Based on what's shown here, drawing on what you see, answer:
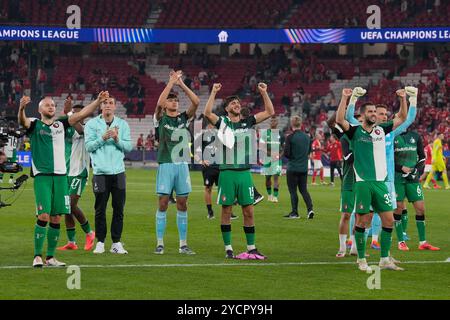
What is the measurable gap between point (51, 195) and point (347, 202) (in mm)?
4919

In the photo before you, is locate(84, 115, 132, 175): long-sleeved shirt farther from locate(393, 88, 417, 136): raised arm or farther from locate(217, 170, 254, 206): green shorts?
locate(393, 88, 417, 136): raised arm

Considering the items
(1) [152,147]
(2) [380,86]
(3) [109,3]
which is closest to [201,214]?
(1) [152,147]

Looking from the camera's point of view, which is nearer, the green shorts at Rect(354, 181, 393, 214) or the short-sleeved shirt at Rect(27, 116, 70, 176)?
the green shorts at Rect(354, 181, 393, 214)

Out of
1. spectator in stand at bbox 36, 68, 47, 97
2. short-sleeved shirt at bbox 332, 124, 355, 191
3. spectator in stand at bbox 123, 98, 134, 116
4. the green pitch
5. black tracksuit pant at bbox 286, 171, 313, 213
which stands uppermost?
spectator in stand at bbox 36, 68, 47, 97

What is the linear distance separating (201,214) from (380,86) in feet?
108

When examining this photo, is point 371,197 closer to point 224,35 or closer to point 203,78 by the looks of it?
point 224,35

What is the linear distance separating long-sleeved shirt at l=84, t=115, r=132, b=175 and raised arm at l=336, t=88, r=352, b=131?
3.75 metres

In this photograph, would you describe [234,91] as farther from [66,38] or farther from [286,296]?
[286,296]

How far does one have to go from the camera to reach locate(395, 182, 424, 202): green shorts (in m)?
16.6

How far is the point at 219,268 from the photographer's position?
13.6 metres

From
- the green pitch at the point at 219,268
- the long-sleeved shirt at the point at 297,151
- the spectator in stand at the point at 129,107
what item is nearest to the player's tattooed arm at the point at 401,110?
the green pitch at the point at 219,268

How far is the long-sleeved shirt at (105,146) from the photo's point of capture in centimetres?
1530

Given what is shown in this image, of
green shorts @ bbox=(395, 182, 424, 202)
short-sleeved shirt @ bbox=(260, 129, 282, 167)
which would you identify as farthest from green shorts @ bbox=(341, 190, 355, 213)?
short-sleeved shirt @ bbox=(260, 129, 282, 167)

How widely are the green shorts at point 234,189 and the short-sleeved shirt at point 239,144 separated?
0.12 m
